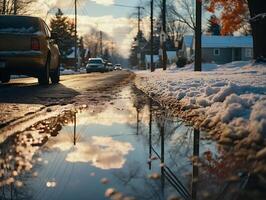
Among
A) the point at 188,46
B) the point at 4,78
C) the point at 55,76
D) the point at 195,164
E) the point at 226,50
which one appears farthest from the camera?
the point at 188,46

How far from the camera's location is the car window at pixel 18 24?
13812mm

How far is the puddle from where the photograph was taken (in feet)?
10.3

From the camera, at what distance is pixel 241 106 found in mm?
5715

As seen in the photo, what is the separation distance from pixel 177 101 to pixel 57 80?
955 cm

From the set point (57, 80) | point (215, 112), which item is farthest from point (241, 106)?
point (57, 80)

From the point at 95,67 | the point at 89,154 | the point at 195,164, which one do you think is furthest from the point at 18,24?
the point at 95,67

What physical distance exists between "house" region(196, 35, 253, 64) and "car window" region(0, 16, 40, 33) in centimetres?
6433

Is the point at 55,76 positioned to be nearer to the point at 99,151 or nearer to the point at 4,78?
the point at 4,78

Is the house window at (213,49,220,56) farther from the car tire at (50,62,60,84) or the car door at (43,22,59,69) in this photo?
the car door at (43,22,59,69)

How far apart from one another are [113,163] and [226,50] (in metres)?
76.7

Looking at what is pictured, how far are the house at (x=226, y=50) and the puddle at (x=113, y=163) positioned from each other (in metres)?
72.6

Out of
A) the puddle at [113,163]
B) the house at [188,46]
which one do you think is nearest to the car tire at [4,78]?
the puddle at [113,163]

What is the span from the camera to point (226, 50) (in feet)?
258

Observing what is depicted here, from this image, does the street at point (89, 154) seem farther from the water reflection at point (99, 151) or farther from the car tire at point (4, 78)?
the car tire at point (4, 78)
